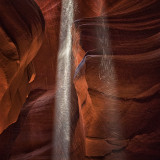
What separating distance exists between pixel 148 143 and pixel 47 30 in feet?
25.9

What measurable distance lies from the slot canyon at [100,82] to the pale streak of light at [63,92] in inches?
2.2

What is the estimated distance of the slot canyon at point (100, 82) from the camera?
3822mm

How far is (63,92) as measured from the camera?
8531 millimetres

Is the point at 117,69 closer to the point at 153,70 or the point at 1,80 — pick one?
the point at 153,70

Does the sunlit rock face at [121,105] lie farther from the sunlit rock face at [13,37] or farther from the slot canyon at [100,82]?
the sunlit rock face at [13,37]

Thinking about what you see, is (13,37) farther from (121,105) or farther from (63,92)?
(63,92)

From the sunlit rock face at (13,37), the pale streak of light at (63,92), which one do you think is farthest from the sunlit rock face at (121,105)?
the pale streak of light at (63,92)

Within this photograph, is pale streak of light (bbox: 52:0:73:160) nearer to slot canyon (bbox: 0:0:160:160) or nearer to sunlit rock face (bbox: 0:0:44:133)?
slot canyon (bbox: 0:0:160:160)

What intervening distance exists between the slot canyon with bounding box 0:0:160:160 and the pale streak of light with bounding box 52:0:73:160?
56 millimetres

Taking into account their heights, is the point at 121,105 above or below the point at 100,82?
below

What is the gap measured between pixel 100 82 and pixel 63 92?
13.4ft

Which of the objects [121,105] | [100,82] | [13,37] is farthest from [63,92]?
[13,37]

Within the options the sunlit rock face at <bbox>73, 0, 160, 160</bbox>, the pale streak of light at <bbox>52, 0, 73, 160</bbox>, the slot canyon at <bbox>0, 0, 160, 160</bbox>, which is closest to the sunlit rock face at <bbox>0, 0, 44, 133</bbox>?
the slot canyon at <bbox>0, 0, 160, 160</bbox>

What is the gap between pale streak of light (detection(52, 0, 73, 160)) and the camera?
259 inches
